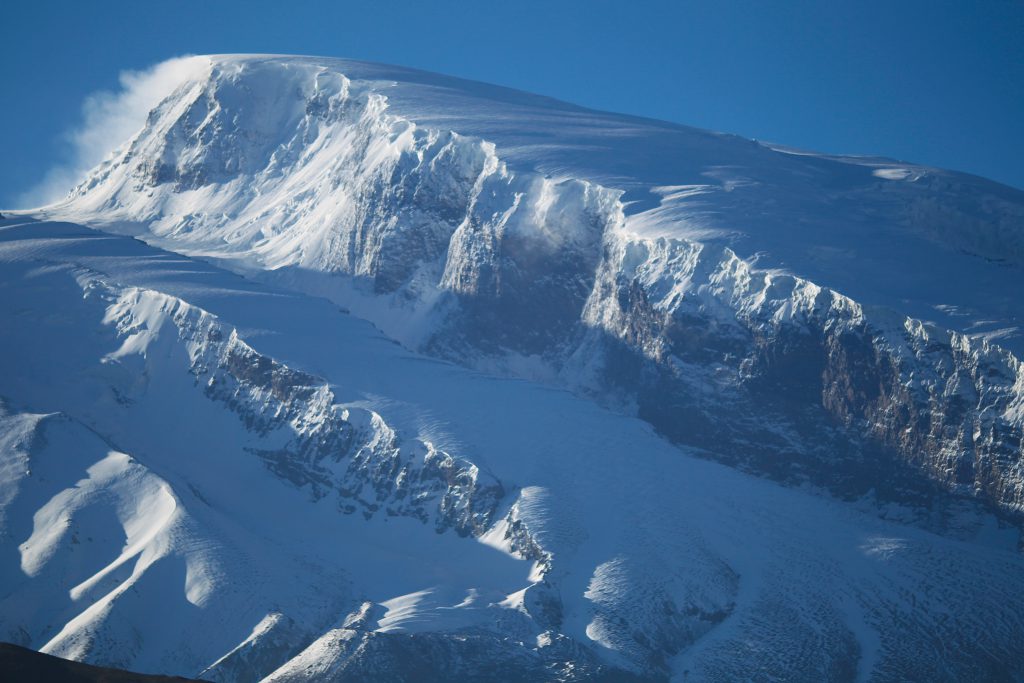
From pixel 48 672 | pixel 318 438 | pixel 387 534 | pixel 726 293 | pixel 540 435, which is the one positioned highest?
pixel 726 293

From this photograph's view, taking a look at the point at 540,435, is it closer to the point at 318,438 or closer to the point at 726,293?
the point at 318,438

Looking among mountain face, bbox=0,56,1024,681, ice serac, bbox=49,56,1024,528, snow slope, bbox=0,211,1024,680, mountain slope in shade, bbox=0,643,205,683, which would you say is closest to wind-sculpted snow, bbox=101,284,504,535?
snow slope, bbox=0,211,1024,680

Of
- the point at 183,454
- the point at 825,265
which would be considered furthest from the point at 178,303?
the point at 825,265

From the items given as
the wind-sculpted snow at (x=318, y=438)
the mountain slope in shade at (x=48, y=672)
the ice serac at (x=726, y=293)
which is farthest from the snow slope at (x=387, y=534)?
the mountain slope in shade at (x=48, y=672)

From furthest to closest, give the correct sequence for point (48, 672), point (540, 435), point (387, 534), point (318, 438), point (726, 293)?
point (726, 293)
point (540, 435)
point (318, 438)
point (387, 534)
point (48, 672)

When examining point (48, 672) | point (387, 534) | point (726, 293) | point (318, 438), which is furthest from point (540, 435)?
point (48, 672)
